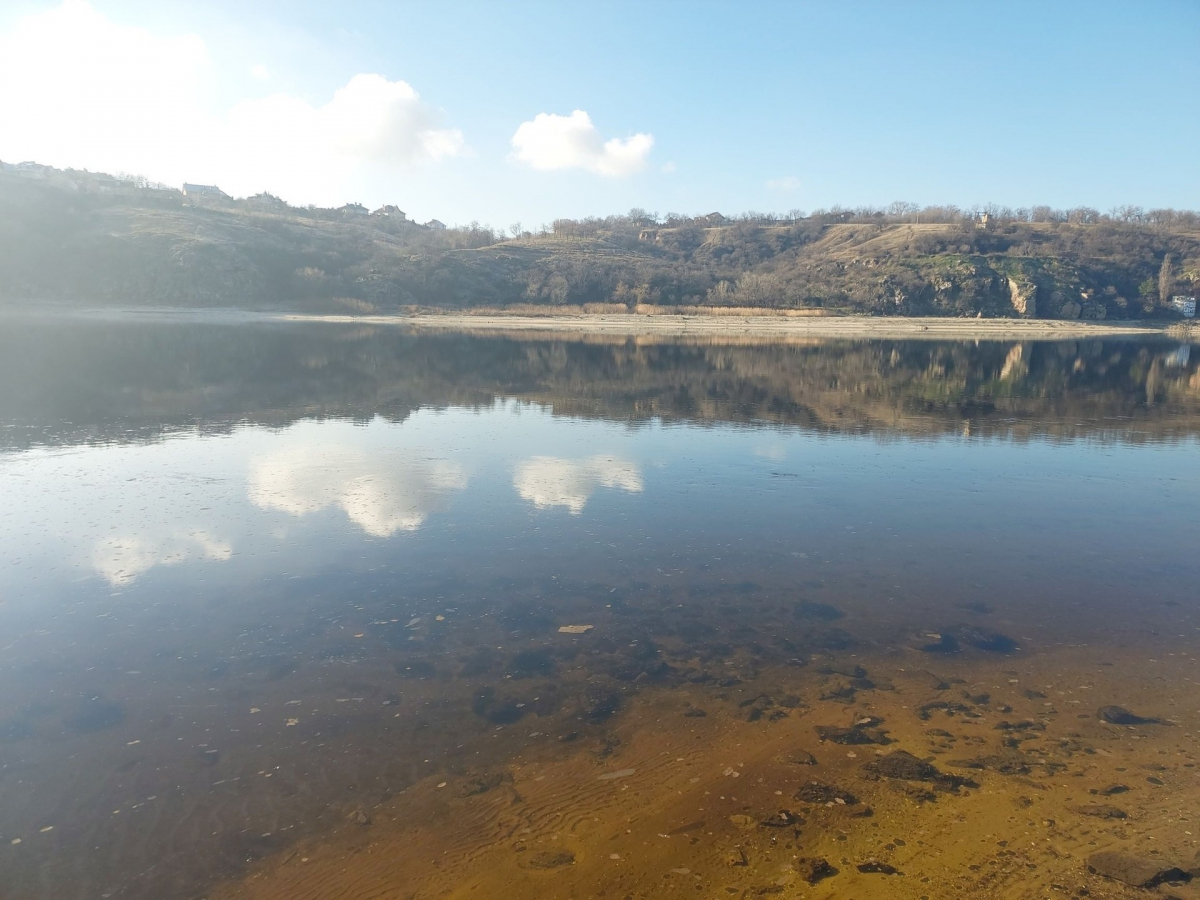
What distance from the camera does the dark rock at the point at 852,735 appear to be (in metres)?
6.25

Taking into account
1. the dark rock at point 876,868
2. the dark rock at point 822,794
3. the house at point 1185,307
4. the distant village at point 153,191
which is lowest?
the dark rock at point 876,868

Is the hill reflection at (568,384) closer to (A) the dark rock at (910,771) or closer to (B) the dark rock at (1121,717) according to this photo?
(B) the dark rock at (1121,717)

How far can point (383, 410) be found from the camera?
22438 mm

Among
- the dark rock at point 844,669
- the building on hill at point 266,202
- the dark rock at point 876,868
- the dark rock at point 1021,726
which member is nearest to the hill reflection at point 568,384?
the dark rock at point 844,669

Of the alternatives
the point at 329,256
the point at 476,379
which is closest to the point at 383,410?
the point at 476,379

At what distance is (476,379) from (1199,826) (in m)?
27.7

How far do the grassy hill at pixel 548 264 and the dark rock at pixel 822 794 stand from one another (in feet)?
253

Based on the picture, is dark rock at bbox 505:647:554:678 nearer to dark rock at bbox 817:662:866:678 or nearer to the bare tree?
dark rock at bbox 817:662:866:678

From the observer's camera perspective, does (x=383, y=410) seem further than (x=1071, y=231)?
No

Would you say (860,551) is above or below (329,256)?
below

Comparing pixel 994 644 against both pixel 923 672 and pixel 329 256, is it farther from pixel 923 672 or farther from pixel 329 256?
pixel 329 256

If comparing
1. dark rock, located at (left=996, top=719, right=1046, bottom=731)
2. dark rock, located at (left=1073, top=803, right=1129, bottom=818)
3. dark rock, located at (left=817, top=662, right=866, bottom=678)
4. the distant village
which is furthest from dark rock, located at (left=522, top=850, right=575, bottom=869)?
the distant village

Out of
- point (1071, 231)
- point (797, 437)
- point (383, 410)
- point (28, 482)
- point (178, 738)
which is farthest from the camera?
point (1071, 231)

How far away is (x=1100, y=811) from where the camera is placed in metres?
5.38
